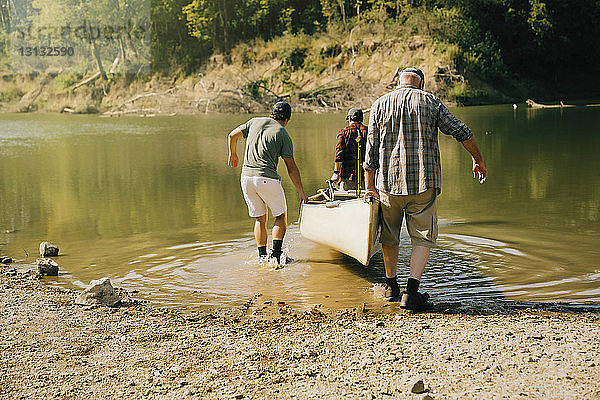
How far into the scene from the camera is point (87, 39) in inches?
2345

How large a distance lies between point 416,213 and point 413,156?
46 cm

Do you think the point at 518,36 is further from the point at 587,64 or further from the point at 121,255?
the point at 121,255

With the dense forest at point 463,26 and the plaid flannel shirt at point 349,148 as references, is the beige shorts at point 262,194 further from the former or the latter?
the dense forest at point 463,26

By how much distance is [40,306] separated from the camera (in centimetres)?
604

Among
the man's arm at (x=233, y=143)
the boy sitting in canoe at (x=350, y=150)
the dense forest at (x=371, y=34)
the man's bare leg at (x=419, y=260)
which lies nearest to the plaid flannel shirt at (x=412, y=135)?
the man's bare leg at (x=419, y=260)

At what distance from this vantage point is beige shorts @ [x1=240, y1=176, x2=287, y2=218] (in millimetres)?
7594

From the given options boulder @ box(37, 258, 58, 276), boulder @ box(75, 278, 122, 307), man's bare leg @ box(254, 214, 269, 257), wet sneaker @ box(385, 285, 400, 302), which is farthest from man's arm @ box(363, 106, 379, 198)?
boulder @ box(37, 258, 58, 276)

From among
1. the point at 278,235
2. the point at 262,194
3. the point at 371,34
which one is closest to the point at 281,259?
the point at 278,235

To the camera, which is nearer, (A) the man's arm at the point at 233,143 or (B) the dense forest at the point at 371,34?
(A) the man's arm at the point at 233,143

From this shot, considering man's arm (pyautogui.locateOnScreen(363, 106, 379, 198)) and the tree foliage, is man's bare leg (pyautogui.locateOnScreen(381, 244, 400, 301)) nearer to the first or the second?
man's arm (pyautogui.locateOnScreen(363, 106, 379, 198))

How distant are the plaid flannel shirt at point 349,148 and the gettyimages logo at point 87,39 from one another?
4709 cm

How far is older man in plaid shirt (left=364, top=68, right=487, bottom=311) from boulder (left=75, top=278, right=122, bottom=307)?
2.36 metres

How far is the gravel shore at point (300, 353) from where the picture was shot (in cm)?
415

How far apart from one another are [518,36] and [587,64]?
565cm
